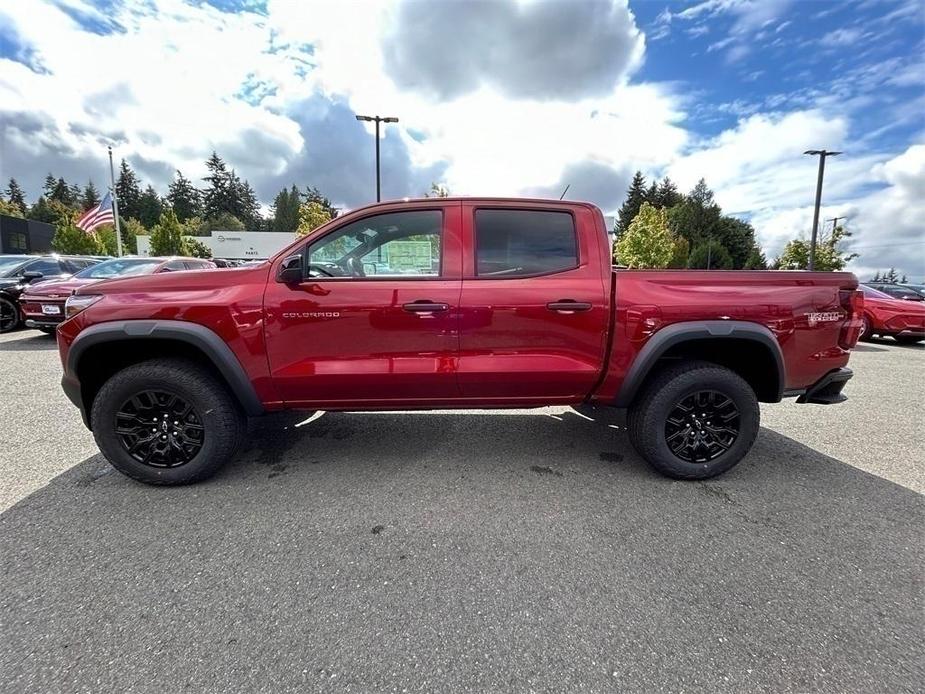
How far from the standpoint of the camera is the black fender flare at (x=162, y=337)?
9.18ft

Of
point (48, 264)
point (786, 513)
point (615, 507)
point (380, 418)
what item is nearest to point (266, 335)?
point (380, 418)

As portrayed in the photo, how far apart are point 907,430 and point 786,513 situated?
8.93ft

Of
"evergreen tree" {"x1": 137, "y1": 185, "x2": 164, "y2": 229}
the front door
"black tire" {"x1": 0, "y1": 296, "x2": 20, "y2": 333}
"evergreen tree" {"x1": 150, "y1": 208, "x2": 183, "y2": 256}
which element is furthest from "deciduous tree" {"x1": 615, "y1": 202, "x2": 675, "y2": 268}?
"evergreen tree" {"x1": 137, "y1": 185, "x2": 164, "y2": 229}

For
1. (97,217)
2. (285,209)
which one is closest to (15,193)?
(285,209)

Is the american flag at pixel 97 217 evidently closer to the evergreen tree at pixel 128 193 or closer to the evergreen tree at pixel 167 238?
the evergreen tree at pixel 167 238

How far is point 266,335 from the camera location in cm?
288

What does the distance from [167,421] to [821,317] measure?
4472 millimetres

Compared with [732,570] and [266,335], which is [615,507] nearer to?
[732,570]

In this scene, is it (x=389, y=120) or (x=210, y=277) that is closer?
(x=210, y=277)

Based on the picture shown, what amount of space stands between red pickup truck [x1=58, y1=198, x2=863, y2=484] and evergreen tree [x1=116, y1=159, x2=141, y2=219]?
108 m

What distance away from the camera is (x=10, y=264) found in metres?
9.94

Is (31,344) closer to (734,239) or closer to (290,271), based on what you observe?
(290,271)

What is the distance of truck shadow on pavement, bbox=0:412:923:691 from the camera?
5.53 feet

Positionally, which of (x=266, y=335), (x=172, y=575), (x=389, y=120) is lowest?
(x=172, y=575)
